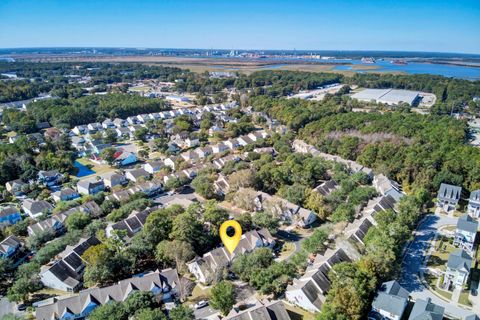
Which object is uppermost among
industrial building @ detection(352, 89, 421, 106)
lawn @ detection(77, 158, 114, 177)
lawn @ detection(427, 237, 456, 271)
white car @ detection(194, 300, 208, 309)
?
industrial building @ detection(352, 89, 421, 106)

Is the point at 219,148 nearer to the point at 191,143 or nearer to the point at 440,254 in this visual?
the point at 191,143

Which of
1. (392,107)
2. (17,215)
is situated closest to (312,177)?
(17,215)

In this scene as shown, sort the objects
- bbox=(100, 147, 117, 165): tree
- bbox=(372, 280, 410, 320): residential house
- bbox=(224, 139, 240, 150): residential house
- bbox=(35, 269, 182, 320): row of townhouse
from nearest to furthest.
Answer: bbox=(372, 280, 410, 320): residential house < bbox=(35, 269, 182, 320): row of townhouse < bbox=(100, 147, 117, 165): tree < bbox=(224, 139, 240, 150): residential house

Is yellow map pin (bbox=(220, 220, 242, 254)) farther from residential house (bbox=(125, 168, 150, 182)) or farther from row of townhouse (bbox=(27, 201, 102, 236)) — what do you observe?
residential house (bbox=(125, 168, 150, 182))

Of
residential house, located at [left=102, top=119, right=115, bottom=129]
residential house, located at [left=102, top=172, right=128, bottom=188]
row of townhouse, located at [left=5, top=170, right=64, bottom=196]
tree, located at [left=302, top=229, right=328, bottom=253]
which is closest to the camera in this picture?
tree, located at [left=302, top=229, right=328, bottom=253]

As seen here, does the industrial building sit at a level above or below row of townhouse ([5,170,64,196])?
above

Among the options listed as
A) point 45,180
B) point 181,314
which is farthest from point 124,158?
point 181,314

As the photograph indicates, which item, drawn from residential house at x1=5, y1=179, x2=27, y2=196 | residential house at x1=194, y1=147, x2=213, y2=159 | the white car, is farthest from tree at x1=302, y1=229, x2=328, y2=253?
residential house at x1=5, y1=179, x2=27, y2=196

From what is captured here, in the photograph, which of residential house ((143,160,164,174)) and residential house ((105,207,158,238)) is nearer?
residential house ((105,207,158,238))
